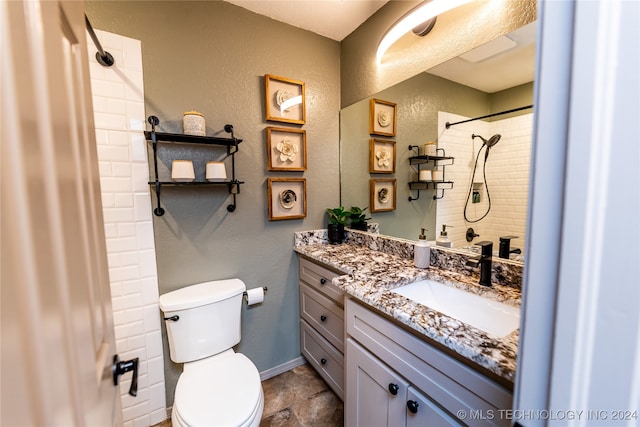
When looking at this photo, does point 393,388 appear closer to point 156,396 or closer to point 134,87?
point 156,396

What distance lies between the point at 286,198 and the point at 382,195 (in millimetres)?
682

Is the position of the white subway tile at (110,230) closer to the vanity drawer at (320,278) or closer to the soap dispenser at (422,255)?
the vanity drawer at (320,278)

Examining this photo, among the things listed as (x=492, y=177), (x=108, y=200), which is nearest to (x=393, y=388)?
(x=492, y=177)

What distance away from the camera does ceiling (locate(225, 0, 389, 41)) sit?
1.58 metres

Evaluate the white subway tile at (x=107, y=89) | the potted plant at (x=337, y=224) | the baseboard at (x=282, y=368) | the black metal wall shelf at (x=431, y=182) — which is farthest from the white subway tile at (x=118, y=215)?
the black metal wall shelf at (x=431, y=182)

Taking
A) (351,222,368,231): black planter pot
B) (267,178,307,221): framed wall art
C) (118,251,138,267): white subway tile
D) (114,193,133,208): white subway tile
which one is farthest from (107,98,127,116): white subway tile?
(351,222,368,231): black planter pot

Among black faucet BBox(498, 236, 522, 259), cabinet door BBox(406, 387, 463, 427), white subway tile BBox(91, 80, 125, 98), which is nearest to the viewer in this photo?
cabinet door BBox(406, 387, 463, 427)

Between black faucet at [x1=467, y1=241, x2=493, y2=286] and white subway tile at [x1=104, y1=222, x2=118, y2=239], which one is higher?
white subway tile at [x1=104, y1=222, x2=118, y2=239]

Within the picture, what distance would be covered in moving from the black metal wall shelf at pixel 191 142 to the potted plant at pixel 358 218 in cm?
84

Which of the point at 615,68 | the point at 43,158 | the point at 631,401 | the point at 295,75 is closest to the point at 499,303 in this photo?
the point at 631,401

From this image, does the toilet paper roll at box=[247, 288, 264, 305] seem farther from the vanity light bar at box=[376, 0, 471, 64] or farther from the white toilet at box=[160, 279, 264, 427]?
the vanity light bar at box=[376, 0, 471, 64]

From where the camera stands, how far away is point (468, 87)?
127 cm

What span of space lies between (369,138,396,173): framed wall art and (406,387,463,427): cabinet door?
1254 millimetres

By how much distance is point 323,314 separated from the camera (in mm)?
1619
